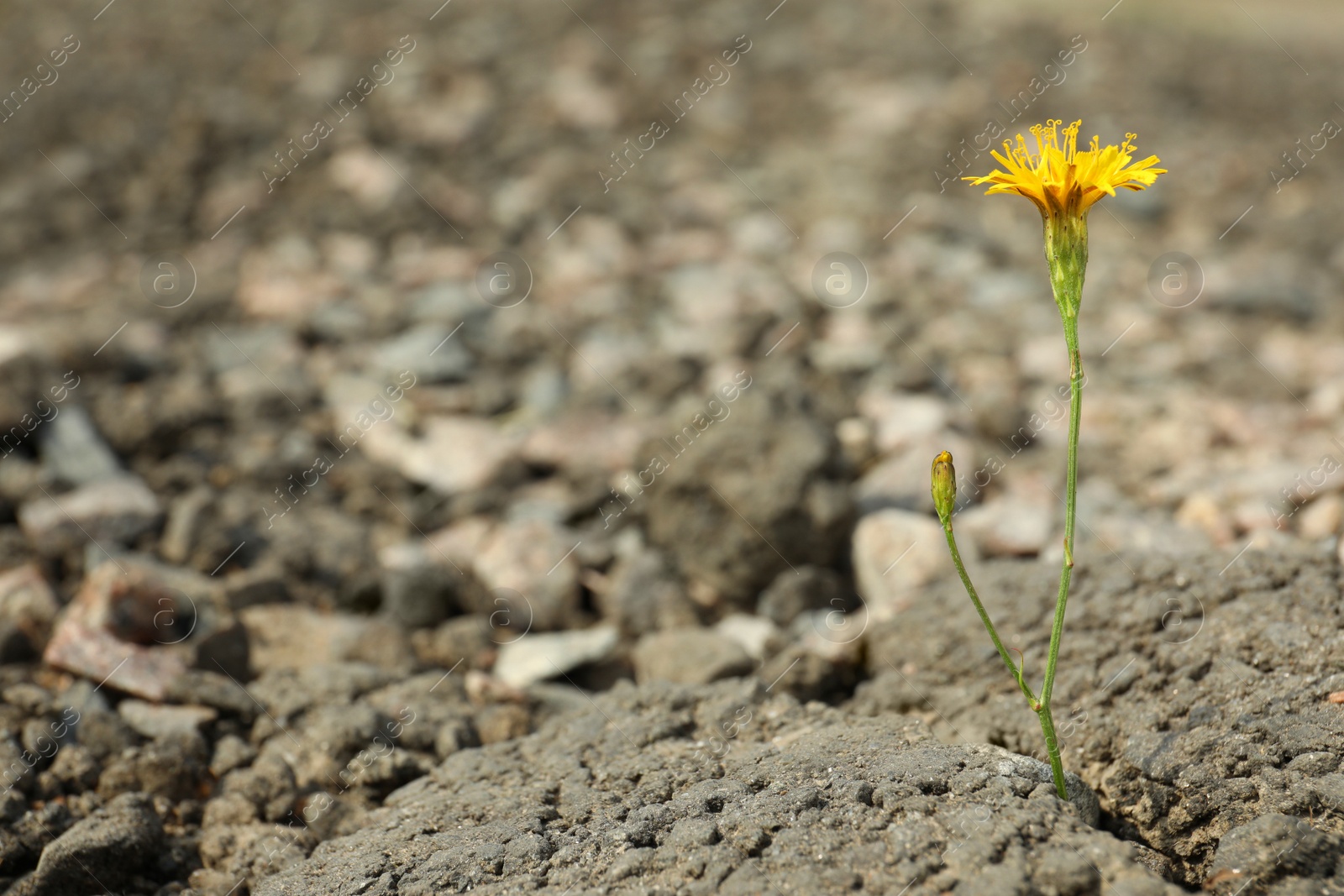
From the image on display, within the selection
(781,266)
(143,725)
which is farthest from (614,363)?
(143,725)

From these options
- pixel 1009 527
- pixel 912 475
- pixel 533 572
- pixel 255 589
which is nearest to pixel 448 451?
pixel 533 572

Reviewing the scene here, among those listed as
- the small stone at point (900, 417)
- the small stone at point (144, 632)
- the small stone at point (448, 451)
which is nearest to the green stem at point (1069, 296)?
the small stone at point (900, 417)

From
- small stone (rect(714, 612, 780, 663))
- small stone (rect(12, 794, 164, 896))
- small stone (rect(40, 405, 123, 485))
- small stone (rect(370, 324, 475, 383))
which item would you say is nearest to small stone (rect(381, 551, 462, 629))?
small stone (rect(714, 612, 780, 663))

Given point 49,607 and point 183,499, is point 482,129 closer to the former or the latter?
point 183,499

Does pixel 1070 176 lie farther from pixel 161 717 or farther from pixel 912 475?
pixel 161 717

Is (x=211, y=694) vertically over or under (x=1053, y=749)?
over
